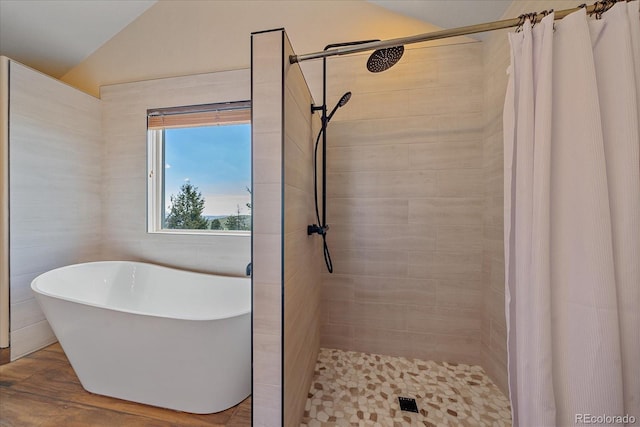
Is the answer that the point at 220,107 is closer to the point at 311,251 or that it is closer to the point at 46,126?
the point at 46,126

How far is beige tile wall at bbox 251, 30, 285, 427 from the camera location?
87cm

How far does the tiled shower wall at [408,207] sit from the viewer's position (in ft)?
5.41

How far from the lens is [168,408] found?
1303mm

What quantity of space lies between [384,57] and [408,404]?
1.88 metres

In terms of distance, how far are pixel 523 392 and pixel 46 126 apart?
3280 mm

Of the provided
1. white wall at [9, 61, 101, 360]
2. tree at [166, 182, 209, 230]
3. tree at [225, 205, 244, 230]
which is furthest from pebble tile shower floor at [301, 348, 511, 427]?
white wall at [9, 61, 101, 360]

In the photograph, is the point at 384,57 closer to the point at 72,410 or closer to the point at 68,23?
the point at 72,410

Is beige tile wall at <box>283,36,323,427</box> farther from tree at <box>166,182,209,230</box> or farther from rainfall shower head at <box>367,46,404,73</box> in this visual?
tree at <box>166,182,209,230</box>

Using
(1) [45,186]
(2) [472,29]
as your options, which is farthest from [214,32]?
(2) [472,29]

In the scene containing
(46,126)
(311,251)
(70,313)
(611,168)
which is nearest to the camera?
(611,168)

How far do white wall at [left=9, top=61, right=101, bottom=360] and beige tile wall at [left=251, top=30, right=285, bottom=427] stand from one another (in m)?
2.11

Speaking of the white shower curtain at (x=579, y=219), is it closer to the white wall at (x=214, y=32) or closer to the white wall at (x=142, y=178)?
the white wall at (x=214, y=32)

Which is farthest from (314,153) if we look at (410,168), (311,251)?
(410,168)

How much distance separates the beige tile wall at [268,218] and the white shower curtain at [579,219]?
0.83m
